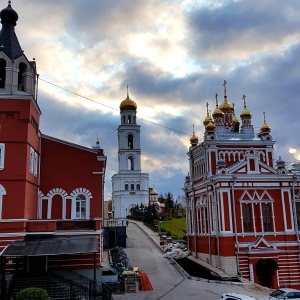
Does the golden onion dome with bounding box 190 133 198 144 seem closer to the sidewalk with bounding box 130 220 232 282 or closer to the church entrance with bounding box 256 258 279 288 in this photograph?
the sidewalk with bounding box 130 220 232 282

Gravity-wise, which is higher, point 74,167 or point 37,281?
point 74,167

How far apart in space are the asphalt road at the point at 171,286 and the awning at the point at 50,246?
3827mm

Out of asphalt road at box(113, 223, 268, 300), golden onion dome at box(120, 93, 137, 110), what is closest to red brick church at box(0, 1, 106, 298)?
asphalt road at box(113, 223, 268, 300)

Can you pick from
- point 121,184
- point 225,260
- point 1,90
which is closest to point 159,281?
point 225,260

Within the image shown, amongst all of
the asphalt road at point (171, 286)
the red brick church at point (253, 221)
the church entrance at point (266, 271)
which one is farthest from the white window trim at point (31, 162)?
the church entrance at point (266, 271)

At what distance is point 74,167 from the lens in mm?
25578

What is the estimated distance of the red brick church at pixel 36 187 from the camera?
20.4 metres

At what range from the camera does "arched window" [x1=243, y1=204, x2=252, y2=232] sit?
3019 cm

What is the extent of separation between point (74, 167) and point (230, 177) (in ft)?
40.4

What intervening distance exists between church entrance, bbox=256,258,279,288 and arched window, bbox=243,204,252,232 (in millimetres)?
2536

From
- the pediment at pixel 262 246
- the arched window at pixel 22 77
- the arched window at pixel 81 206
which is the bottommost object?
the pediment at pixel 262 246

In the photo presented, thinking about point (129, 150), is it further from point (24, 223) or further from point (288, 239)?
point (24, 223)

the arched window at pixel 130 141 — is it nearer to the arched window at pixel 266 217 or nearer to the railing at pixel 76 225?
the arched window at pixel 266 217

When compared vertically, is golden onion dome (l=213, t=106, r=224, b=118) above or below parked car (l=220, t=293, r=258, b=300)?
above
